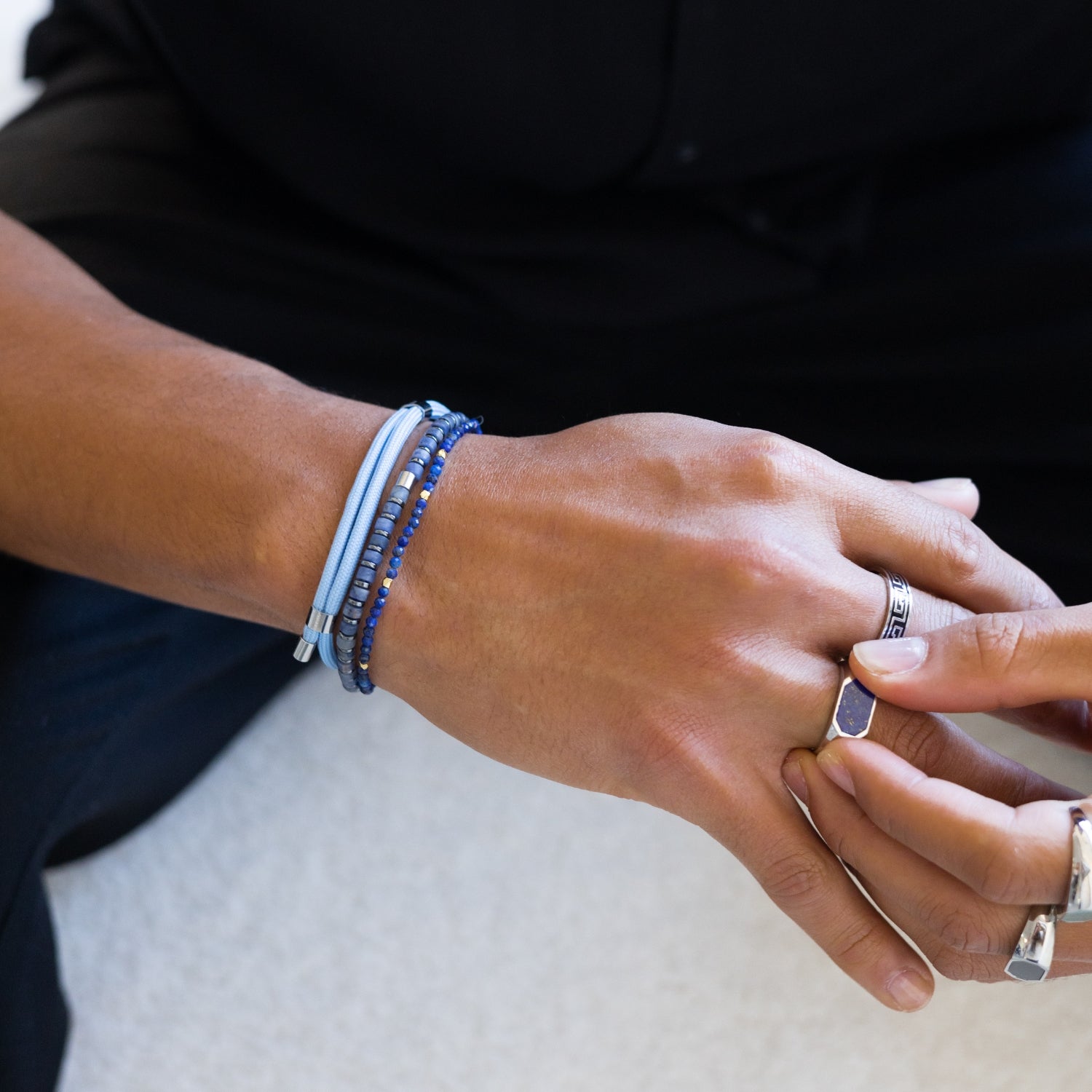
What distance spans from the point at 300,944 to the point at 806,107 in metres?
0.97

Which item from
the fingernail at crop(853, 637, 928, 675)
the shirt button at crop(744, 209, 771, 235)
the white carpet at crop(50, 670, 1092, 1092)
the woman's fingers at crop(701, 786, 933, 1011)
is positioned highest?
the shirt button at crop(744, 209, 771, 235)

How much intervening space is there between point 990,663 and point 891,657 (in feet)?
0.20

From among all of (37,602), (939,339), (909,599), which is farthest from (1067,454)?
(37,602)

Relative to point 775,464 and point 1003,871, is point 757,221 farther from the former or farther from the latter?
point 1003,871

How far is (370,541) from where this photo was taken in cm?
69

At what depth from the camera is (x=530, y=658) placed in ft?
2.27

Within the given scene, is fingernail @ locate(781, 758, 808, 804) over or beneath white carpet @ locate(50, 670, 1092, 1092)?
over

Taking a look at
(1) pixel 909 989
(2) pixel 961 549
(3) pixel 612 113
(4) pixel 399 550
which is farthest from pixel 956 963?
(3) pixel 612 113

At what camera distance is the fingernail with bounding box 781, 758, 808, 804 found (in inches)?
26.4

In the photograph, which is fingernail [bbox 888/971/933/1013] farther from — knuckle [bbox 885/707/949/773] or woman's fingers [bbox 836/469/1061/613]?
woman's fingers [bbox 836/469/1061/613]

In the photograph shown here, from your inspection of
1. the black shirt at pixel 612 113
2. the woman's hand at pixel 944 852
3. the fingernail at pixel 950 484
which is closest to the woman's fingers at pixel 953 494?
the fingernail at pixel 950 484

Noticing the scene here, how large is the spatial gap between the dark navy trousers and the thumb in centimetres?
32

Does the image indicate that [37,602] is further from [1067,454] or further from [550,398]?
[1067,454]

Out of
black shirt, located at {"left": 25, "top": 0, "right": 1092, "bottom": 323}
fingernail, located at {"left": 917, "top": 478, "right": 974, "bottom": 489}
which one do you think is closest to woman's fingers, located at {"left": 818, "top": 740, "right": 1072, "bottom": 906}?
fingernail, located at {"left": 917, "top": 478, "right": 974, "bottom": 489}
